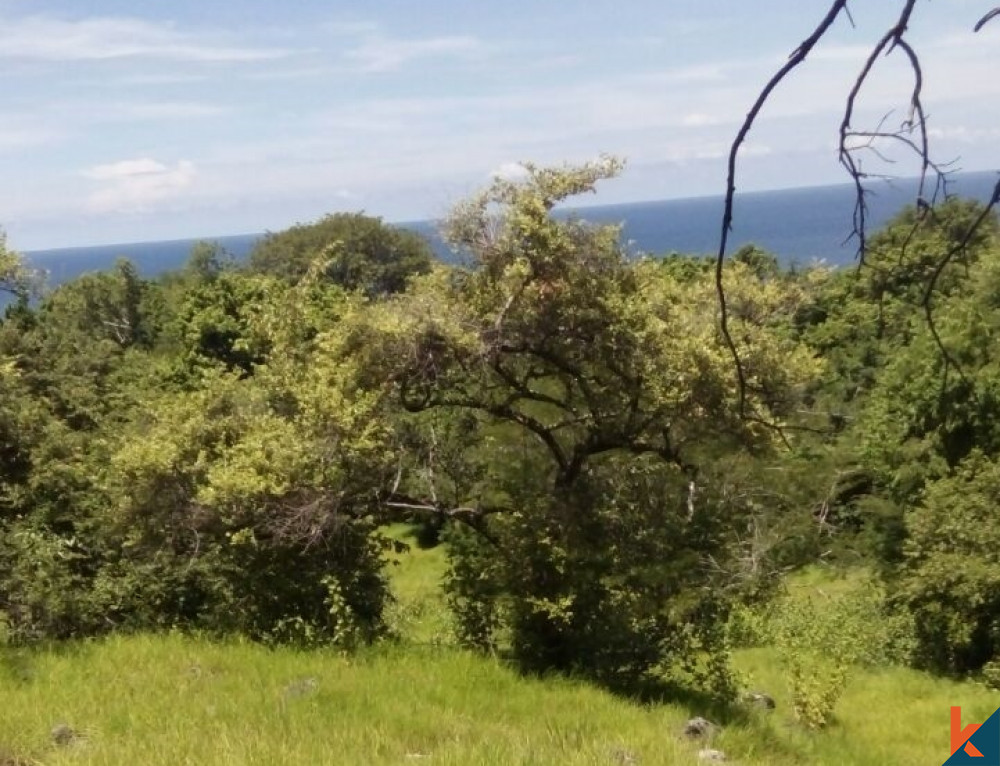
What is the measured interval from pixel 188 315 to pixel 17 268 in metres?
29.2

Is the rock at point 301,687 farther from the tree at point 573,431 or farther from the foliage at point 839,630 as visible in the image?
the foliage at point 839,630

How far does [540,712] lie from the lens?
25.2 feet

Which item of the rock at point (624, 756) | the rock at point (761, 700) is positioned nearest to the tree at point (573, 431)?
the rock at point (761, 700)

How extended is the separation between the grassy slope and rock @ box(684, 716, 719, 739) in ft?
0.31

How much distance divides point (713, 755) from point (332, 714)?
2.62m

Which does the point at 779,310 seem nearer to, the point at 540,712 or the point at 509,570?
the point at 509,570

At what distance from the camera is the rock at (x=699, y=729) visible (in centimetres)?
771

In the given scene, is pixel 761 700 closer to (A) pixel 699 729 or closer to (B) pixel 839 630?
(A) pixel 699 729

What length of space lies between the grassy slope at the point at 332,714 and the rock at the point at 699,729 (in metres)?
0.09

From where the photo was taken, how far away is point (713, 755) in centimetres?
682

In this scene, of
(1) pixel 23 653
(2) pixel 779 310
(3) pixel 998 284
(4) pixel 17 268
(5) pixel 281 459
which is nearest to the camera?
(1) pixel 23 653

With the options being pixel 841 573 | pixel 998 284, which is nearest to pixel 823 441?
pixel 841 573

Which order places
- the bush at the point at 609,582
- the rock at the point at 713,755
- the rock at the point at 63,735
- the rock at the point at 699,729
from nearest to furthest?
the rock at the point at 63,735, the rock at the point at 713,755, the rock at the point at 699,729, the bush at the point at 609,582

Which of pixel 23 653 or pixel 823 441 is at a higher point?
pixel 23 653
